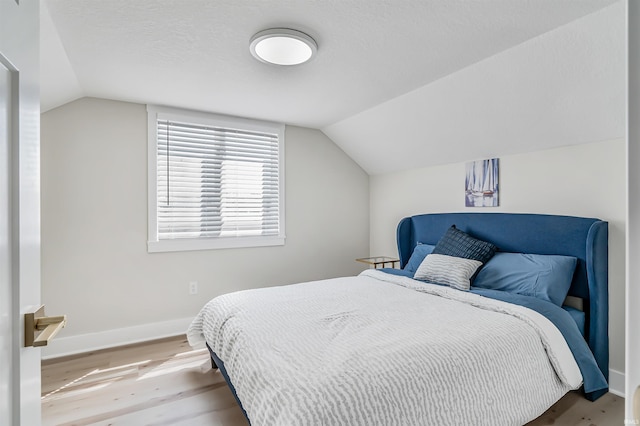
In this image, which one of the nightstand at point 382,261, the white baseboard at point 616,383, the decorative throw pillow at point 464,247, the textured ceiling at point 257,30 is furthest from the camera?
the nightstand at point 382,261

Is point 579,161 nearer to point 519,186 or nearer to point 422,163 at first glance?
point 519,186

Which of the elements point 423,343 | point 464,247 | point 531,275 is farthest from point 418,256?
point 423,343

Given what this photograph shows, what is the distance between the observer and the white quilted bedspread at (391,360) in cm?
130

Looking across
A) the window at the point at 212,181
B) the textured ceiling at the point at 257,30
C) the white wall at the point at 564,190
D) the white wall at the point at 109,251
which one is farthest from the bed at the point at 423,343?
the textured ceiling at the point at 257,30

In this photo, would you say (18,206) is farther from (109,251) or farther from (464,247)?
(464,247)

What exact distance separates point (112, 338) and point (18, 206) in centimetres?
293

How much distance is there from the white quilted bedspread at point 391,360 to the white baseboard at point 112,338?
1.28 metres

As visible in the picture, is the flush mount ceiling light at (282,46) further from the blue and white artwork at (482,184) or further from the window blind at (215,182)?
the blue and white artwork at (482,184)

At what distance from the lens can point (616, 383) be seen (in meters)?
2.24

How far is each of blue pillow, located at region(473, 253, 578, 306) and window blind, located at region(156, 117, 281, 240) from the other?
2.30 metres

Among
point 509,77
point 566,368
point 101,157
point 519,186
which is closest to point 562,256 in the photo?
point 519,186

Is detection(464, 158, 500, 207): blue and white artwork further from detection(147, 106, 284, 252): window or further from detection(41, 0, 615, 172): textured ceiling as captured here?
detection(147, 106, 284, 252): window

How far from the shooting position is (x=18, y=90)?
71cm

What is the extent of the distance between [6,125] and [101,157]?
2760mm
